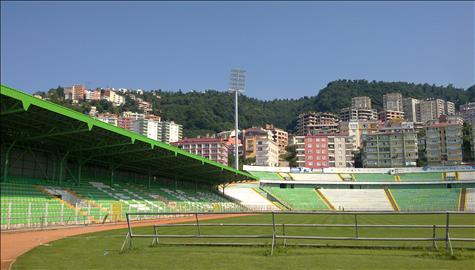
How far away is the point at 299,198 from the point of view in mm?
86688

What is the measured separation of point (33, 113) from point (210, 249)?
18441 mm

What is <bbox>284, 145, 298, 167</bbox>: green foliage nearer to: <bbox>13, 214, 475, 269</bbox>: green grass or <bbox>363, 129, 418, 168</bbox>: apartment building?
<bbox>363, 129, 418, 168</bbox>: apartment building

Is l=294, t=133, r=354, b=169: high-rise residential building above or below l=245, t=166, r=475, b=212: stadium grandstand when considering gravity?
above

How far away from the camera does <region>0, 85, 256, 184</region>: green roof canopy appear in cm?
2588

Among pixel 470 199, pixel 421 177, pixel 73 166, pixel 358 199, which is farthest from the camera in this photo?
pixel 421 177

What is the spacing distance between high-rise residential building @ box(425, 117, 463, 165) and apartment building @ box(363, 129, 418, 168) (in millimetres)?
5586

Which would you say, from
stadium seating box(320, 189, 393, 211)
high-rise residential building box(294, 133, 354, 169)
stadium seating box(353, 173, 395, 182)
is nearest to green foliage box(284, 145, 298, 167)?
high-rise residential building box(294, 133, 354, 169)

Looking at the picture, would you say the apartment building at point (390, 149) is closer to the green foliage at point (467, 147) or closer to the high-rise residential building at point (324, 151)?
the high-rise residential building at point (324, 151)

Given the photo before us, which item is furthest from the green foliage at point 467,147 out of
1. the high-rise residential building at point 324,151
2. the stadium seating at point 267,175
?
the stadium seating at point 267,175

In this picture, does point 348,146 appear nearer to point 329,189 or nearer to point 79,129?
point 329,189

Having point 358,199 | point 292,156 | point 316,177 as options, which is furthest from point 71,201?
point 292,156

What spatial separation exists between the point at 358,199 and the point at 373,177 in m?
13.9

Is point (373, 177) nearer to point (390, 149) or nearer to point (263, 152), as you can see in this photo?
point (390, 149)

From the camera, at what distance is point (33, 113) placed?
1070 inches
